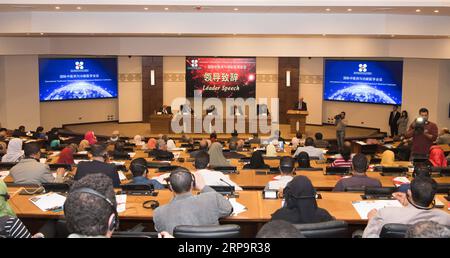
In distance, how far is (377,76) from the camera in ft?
61.3

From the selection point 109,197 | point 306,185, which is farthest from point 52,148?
point 109,197

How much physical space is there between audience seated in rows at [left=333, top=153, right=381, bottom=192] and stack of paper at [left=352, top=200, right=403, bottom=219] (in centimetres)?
83

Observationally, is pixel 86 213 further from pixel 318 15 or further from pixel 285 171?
pixel 318 15

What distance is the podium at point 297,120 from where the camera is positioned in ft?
59.8

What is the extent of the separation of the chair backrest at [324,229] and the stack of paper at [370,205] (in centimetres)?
113

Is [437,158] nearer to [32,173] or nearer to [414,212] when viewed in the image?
[414,212]

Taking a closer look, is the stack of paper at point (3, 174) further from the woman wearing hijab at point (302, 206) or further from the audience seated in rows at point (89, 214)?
the audience seated in rows at point (89, 214)

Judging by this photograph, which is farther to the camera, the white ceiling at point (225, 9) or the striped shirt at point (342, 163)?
the white ceiling at point (225, 9)

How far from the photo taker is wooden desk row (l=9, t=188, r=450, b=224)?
17.3 feet

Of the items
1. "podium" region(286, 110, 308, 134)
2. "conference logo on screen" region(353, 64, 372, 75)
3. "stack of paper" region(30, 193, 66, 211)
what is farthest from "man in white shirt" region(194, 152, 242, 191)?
"conference logo on screen" region(353, 64, 372, 75)

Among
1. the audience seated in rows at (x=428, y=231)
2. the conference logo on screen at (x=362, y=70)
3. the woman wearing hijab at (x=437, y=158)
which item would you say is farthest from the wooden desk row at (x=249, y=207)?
the conference logo on screen at (x=362, y=70)

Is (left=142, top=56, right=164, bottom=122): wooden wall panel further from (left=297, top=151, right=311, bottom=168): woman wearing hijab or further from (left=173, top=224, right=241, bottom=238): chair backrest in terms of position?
(left=173, top=224, right=241, bottom=238): chair backrest

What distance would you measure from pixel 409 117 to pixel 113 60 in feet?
32.0

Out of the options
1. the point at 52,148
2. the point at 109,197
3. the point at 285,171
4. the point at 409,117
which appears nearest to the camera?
the point at 109,197
